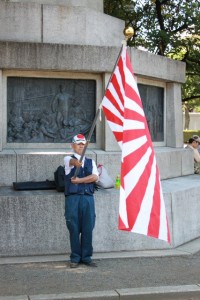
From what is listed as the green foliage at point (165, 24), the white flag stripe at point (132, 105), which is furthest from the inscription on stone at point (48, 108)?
the green foliage at point (165, 24)

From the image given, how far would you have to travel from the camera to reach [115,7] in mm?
19781

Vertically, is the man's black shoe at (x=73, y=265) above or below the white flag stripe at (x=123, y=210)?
below

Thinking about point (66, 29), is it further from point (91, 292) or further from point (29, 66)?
point (91, 292)

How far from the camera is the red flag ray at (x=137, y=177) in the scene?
22.8 ft

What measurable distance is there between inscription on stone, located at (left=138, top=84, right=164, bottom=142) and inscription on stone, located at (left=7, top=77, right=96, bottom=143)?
4.79ft

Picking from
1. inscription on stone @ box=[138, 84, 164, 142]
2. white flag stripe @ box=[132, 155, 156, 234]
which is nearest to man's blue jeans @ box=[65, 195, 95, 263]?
white flag stripe @ box=[132, 155, 156, 234]

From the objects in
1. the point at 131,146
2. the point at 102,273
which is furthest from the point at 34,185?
the point at 131,146

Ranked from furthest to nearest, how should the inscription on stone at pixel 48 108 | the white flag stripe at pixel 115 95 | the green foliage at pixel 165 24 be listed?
the green foliage at pixel 165 24 → the inscription on stone at pixel 48 108 → the white flag stripe at pixel 115 95

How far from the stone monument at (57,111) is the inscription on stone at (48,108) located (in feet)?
0.06

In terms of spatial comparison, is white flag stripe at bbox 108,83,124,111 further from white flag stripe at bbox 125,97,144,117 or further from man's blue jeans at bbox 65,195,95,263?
man's blue jeans at bbox 65,195,95,263

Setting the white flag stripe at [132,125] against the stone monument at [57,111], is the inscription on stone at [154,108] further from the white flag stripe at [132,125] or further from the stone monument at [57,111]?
the white flag stripe at [132,125]

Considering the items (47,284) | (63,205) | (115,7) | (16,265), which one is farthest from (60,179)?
(115,7)

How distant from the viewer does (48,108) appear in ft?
35.1

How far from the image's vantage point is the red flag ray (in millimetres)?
6945
